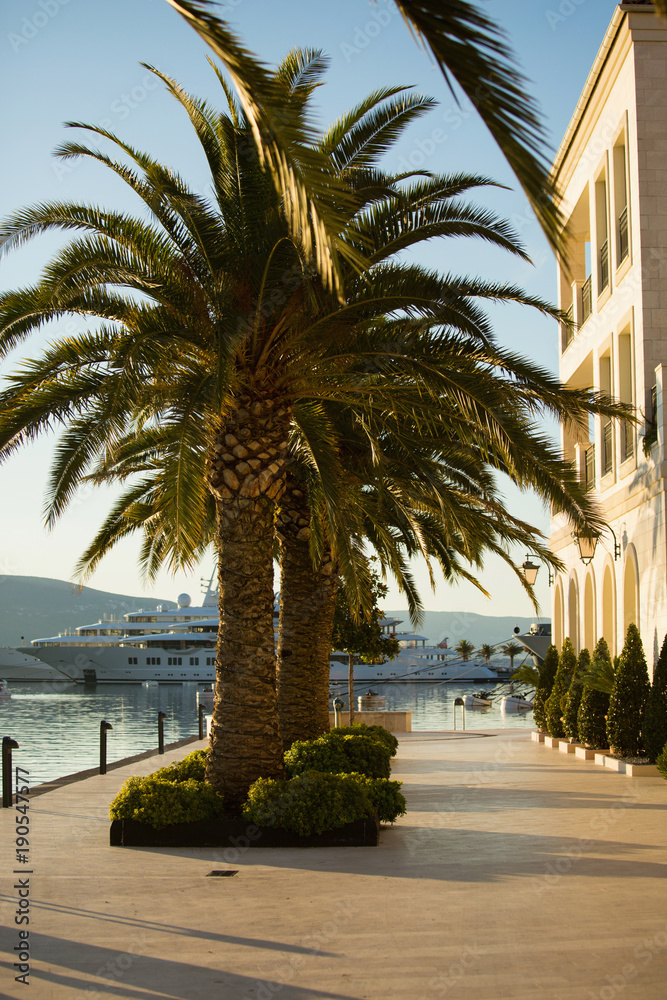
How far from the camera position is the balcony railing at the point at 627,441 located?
17859 millimetres

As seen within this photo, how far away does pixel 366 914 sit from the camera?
6488mm

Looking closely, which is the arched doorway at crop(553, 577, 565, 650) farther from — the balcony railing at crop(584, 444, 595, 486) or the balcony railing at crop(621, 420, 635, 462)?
the balcony railing at crop(621, 420, 635, 462)

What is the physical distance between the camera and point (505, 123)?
3.54 metres

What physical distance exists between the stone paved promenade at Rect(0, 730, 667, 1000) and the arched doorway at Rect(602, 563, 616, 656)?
9095 mm

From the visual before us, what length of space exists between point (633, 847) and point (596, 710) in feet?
29.7

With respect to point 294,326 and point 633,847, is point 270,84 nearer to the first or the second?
point 294,326

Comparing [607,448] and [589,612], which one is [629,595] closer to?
[607,448]

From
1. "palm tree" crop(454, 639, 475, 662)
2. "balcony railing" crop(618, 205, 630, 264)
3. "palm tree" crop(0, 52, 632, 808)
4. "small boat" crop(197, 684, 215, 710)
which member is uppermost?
"balcony railing" crop(618, 205, 630, 264)

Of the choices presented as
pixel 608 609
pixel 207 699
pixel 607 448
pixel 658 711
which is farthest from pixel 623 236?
pixel 207 699

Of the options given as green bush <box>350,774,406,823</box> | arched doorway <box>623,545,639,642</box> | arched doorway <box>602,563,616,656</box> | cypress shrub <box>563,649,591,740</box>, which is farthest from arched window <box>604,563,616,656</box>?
green bush <box>350,774,406,823</box>

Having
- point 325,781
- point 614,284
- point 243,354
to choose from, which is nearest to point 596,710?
point 614,284

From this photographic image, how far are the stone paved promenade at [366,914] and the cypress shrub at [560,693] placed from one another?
9863 mm

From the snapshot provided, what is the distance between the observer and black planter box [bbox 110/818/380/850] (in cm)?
914

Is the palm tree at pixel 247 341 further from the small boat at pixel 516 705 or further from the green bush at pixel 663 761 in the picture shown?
the small boat at pixel 516 705
